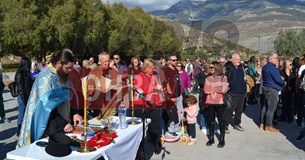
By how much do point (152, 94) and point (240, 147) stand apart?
2.26 metres

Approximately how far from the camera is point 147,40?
4409cm

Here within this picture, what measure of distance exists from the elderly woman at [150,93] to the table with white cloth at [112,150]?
2.84ft

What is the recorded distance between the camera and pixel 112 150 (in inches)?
136

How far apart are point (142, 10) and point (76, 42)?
108 feet

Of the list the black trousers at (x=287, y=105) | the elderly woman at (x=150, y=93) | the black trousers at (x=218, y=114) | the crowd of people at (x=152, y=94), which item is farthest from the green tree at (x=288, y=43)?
the elderly woman at (x=150, y=93)

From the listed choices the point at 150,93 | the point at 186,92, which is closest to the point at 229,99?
the point at 186,92

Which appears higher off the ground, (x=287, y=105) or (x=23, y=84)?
(x=23, y=84)

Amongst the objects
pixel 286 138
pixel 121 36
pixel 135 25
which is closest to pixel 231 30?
pixel 286 138

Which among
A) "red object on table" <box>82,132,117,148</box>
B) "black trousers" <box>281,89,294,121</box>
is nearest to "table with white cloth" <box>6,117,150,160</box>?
"red object on table" <box>82,132,117,148</box>

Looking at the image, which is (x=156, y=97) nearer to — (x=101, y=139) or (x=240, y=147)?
(x=240, y=147)

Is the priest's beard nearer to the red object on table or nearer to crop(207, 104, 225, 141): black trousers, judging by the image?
the red object on table

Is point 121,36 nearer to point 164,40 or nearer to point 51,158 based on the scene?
point 164,40

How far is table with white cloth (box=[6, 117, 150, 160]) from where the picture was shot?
2978 mm

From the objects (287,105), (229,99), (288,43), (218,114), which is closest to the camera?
(218,114)
